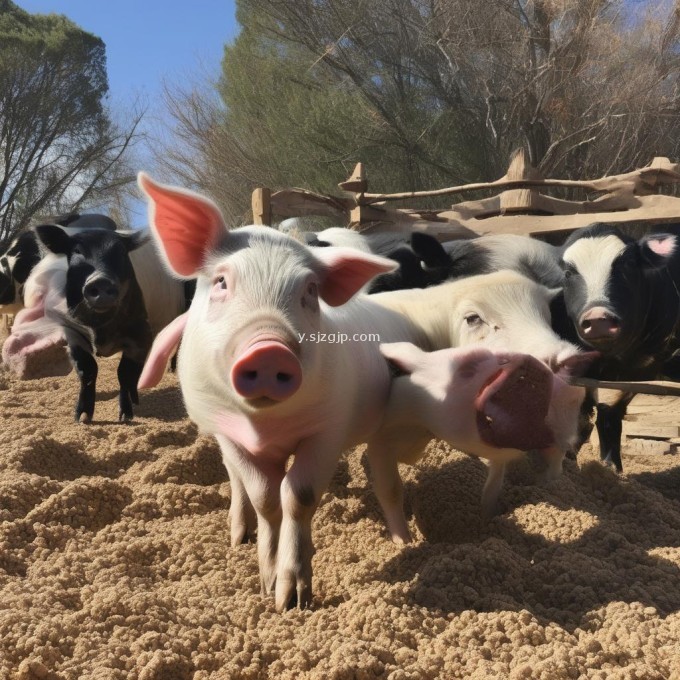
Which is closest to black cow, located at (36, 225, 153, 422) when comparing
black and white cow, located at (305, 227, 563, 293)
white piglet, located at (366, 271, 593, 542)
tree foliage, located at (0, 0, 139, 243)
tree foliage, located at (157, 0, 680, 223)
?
black and white cow, located at (305, 227, 563, 293)

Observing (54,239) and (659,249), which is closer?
(659,249)

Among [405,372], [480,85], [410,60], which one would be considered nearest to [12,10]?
[410,60]

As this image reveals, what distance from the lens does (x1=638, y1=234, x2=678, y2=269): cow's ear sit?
365 centimetres

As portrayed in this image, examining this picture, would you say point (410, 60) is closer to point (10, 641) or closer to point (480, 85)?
point (480, 85)

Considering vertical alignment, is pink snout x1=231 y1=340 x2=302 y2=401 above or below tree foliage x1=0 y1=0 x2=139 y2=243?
below

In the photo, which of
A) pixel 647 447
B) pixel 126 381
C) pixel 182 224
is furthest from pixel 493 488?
pixel 126 381

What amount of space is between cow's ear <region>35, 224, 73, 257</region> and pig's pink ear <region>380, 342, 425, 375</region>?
2.90 metres

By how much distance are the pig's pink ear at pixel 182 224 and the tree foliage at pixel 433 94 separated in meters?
9.39

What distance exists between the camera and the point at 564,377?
249 cm

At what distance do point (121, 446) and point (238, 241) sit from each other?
5.97 ft

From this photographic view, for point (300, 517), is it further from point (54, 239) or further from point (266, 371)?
point (54, 239)

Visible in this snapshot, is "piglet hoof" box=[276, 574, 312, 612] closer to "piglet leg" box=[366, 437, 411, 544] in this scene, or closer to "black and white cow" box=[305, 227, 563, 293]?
"piglet leg" box=[366, 437, 411, 544]

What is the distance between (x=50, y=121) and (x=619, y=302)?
1636 cm

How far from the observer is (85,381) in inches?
204
